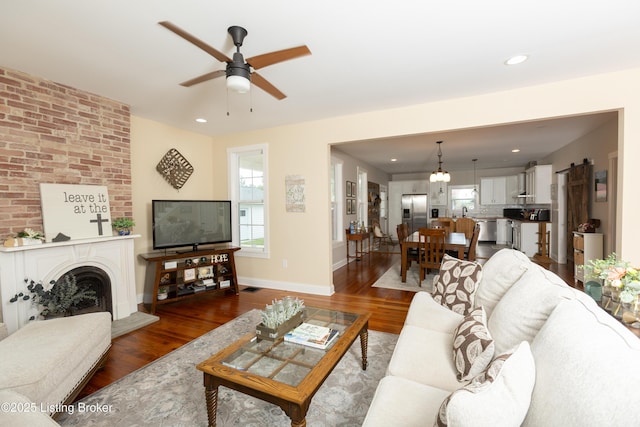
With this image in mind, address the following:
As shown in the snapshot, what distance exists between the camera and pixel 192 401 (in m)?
1.90

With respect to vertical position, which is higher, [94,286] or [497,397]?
[497,397]

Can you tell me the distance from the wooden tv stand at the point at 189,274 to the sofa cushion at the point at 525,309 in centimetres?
347

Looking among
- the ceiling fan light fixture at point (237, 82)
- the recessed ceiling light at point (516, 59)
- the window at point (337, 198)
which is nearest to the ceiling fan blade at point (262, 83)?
the ceiling fan light fixture at point (237, 82)

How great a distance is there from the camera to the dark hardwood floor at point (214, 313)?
2.42m

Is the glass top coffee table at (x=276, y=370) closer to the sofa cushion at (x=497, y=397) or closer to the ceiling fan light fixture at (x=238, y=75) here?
the sofa cushion at (x=497, y=397)

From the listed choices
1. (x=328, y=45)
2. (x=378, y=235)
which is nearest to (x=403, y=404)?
(x=328, y=45)

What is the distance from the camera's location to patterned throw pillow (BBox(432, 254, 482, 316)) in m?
2.17

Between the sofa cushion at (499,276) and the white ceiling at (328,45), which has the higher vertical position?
the white ceiling at (328,45)

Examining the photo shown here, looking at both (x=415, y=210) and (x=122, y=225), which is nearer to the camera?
(x=122, y=225)

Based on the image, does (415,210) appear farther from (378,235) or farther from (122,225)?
(122,225)

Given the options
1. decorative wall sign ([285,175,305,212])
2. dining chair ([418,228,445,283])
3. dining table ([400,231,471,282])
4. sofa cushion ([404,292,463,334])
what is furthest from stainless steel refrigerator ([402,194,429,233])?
sofa cushion ([404,292,463,334])

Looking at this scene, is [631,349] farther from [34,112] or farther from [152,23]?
[34,112]

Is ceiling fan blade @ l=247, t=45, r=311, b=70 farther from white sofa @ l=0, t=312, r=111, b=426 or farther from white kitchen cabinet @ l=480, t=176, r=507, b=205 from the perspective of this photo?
white kitchen cabinet @ l=480, t=176, r=507, b=205

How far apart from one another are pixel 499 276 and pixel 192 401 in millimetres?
2301
